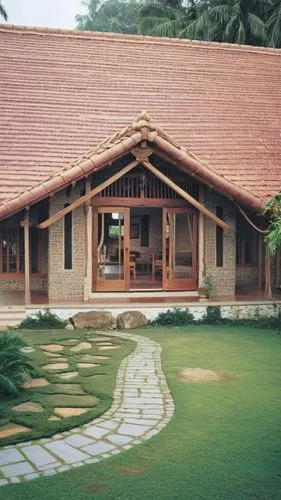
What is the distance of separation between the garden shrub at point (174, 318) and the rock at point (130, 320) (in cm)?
33

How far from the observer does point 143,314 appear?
11.6 metres

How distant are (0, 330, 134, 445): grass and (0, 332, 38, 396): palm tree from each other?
0.49 ft

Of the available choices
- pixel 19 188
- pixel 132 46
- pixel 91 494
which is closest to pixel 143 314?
pixel 19 188

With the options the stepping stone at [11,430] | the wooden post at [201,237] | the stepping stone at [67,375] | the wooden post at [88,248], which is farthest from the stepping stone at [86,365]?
the wooden post at [201,237]

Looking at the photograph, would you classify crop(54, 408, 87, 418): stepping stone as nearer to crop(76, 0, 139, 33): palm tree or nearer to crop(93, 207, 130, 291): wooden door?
crop(93, 207, 130, 291): wooden door

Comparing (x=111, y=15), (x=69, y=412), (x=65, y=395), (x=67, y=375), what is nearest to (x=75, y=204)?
(x=67, y=375)

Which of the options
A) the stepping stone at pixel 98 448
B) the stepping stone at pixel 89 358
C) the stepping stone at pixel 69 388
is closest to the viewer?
the stepping stone at pixel 98 448

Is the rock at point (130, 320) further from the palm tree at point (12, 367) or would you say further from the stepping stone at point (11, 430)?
the stepping stone at point (11, 430)

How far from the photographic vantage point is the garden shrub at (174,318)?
1156cm

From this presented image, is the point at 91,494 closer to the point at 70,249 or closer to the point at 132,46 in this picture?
the point at 70,249

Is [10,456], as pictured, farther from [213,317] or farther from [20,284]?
[20,284]

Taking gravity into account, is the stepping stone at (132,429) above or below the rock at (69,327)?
below

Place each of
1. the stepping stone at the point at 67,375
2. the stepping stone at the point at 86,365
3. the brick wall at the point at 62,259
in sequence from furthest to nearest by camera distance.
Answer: the brick wall at the point at 62,259
the stepping stone at the point at 86,365
the stepping stone at the point at 67,375

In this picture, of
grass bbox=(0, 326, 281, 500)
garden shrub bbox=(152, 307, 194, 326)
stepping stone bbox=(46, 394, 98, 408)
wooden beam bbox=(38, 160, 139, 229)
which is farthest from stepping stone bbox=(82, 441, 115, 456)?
wooden beam bbox=(38, 160, 139, 229)
